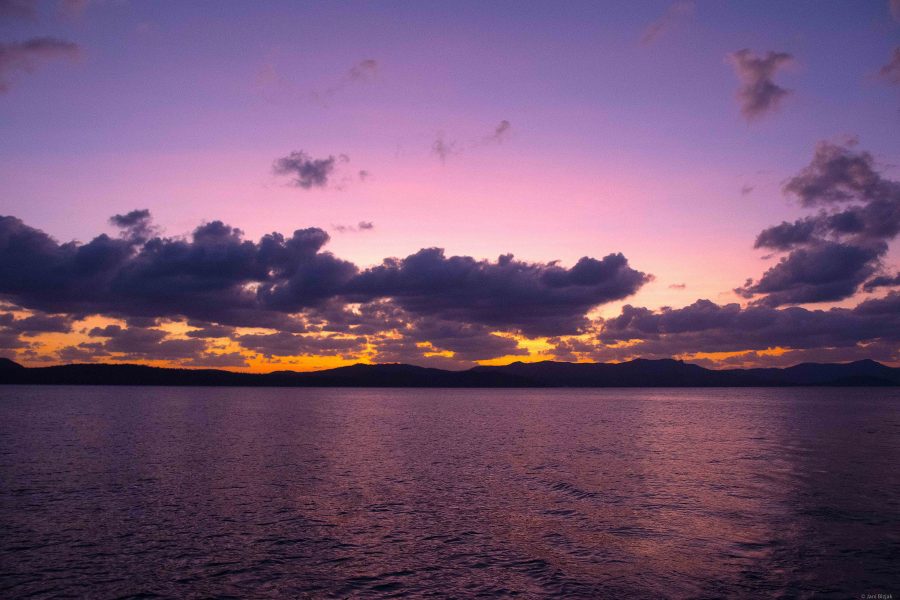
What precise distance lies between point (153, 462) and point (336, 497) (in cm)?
2770

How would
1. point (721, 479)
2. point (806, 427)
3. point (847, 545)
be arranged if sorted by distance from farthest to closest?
point (806, 427) < point (721, 479) < point (847, 545)

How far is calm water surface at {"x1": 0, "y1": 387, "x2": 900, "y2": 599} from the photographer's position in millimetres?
25859

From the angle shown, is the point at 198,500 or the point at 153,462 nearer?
the point at 198,500

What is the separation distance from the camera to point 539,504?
135 feet

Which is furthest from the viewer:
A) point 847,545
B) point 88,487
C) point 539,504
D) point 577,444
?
point 577,444

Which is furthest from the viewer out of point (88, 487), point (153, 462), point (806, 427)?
point (806, 427)

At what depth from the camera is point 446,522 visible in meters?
35.9

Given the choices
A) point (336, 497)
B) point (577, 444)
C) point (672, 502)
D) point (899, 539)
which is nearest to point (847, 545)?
point (899, 539)

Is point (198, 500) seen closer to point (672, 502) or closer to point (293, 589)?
point (293, 589)

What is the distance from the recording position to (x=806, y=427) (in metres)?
110

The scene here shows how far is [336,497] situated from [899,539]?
3537 cm

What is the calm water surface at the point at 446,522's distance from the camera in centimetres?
2586

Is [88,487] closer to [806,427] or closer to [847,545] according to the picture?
[847,545]

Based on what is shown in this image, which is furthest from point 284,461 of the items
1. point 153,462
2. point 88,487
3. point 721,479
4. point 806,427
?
point 806,427
